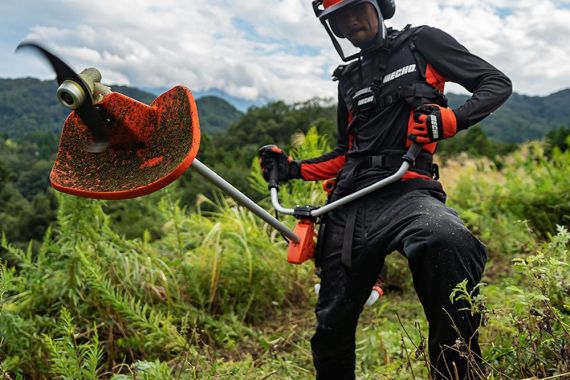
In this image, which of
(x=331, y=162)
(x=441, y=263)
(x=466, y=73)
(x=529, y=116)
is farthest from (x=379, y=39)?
(x=529, y=116)

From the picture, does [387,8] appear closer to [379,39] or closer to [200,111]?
[379,39]

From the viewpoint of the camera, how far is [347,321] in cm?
267

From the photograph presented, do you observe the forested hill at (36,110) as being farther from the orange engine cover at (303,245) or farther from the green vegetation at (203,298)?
the orange engine cover at (303,245)

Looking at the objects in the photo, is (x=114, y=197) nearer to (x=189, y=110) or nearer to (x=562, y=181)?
(x=189, y=110)

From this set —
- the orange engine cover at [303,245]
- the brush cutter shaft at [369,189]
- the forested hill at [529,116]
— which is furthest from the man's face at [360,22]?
the forested hill at [529,116]

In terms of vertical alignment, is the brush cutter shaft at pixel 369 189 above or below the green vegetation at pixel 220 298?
above

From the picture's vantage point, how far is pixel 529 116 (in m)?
141

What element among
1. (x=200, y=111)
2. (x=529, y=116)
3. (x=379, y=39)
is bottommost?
(x=529, y=116)

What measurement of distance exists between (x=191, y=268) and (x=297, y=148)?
1.72 m

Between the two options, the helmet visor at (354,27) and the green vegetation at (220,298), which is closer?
the green vegetation at (220,298)

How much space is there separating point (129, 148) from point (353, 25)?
1429 millimetres

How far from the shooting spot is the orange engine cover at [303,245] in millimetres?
2807

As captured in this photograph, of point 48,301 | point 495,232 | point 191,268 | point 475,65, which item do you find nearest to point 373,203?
point 475,65

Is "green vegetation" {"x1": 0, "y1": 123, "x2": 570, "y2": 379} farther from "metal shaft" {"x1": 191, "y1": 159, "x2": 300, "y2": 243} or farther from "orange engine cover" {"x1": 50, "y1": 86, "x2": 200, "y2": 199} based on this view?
"orange engine cover" {"x1": 50, "y1": 86, "x2": 200, "y2": 199}
